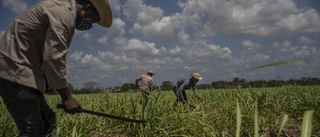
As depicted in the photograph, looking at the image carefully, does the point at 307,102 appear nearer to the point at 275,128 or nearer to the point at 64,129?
the point at 275,128

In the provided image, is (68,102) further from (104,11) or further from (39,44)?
(104,11)

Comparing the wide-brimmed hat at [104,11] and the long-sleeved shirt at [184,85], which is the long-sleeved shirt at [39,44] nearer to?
the wide-brimmed hat at [104,11]

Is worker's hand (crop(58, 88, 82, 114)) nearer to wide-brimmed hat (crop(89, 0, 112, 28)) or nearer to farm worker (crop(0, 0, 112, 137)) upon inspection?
farm worker (crop(0, 0, 112, 137))

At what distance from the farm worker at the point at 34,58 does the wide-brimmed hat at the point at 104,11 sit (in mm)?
266

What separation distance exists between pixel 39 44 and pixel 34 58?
125 mm

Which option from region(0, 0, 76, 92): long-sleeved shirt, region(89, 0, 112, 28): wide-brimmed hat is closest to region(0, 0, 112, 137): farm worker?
region(0, 0, 76, 92): long-sleeved shirt

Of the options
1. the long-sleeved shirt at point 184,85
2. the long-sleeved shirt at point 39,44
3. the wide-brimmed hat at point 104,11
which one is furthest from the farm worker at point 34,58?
the long-sleeved shirt at point 184,85

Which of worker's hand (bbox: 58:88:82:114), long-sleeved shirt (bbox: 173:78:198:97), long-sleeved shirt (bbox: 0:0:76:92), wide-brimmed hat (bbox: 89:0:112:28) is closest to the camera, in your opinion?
long-sleeved shirt (bbox: 0:0:76:92)

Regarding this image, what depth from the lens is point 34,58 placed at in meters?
2.76

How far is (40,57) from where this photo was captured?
9.25ft

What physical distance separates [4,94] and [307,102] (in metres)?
5.73

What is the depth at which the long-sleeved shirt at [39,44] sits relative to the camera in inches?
102

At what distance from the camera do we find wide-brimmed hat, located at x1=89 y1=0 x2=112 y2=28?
302 cm

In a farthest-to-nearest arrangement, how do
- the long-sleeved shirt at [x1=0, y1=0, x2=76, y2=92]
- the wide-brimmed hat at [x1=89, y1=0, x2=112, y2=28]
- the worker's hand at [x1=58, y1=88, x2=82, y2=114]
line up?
the wide-brimmed hat at [x1=89, y1=0, x2=112, y2=28] → the worker's hand at [x1=58, y1=88, x2=82, y2=114] → the long-sleeved shirt at [x1=0, y1=0, x2=76, y2=92]
